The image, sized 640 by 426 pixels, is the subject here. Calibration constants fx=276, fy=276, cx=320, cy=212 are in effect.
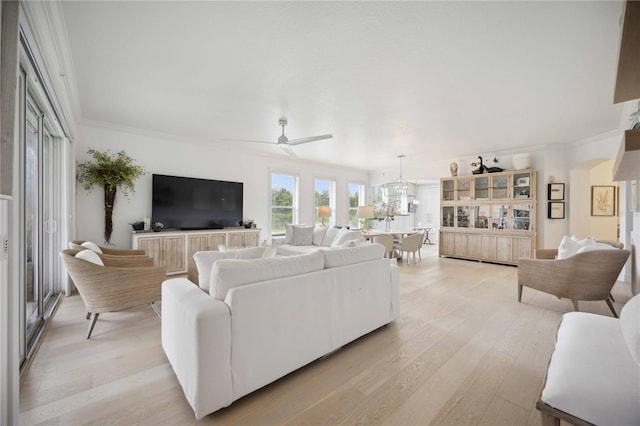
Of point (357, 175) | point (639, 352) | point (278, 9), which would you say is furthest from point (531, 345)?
point (357, 175)

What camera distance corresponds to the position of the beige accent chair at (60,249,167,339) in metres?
2.43

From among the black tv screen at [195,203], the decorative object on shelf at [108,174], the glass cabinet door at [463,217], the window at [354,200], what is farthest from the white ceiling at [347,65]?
the window at [354,200]

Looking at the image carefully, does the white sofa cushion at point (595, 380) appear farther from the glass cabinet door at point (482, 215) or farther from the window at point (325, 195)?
the window at point (325, 195)

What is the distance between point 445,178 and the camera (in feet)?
22.9

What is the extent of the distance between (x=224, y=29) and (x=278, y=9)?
0.50 m

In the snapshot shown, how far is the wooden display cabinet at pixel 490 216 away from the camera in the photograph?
582 centimetres

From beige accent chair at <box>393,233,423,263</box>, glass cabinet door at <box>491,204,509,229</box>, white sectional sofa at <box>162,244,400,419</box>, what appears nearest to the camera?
white sectional sofa at <box>162,244,400,419</box>

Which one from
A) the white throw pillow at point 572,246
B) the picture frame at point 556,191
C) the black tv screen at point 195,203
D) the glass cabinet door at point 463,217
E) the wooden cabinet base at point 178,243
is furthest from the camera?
the glass cabinet door at point 463,217

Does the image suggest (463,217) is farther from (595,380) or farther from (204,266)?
(204,266)

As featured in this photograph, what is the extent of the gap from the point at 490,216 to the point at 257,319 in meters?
6.28

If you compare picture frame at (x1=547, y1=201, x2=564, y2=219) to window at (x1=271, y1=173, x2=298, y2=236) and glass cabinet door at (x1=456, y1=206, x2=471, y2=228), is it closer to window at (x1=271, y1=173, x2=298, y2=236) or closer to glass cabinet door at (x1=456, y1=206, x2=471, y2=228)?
glass cabinet door at (x1=456, y1=206, x2=471, y2=228)

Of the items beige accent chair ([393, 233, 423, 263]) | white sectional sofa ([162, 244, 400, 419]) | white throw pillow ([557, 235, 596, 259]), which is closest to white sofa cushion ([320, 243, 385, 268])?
white sectional sofa ([162, 244, 400, 419])

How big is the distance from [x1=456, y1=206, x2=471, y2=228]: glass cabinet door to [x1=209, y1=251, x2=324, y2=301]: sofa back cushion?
571cm

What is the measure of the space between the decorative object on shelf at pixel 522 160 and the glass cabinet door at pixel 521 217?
832mm
